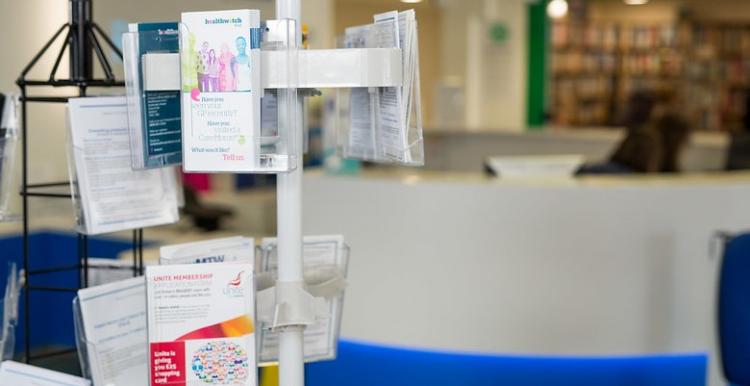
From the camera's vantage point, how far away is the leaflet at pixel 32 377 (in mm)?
1649

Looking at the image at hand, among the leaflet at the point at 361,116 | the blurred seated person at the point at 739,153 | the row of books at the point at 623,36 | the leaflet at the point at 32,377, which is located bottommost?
the leaflet at the point at 32,377

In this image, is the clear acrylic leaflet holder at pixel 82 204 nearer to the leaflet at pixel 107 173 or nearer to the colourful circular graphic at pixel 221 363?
the leaflet at pixel 107 173

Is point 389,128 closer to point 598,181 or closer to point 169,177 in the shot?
point 169,177

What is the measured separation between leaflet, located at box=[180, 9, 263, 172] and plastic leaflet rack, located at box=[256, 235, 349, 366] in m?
0.27

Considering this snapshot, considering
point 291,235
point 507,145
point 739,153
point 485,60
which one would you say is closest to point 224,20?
point 291,235

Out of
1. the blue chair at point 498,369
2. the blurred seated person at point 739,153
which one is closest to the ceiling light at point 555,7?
the blurred seated person at point 739,153

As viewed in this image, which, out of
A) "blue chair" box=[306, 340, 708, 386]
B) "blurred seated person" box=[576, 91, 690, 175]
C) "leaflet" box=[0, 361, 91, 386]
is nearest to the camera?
"leaflet" box=[0, 361, 91, 386]

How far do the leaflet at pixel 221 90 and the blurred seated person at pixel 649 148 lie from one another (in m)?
3.49

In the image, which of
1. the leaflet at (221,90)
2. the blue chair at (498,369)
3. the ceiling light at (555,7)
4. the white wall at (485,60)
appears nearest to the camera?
the leaflet at (221,90)

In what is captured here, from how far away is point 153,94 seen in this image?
158 cm

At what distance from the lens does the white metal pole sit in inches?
59.1

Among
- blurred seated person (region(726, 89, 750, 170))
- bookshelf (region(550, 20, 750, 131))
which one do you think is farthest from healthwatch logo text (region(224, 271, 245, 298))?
bookshelf (region(550, 20, 750, 131))

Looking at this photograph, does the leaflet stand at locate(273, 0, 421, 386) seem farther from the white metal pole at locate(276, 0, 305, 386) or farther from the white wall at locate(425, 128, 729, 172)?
the white wall at locate(425, 128, 729, 172)

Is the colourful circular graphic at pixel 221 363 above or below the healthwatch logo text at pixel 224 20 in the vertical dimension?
below
